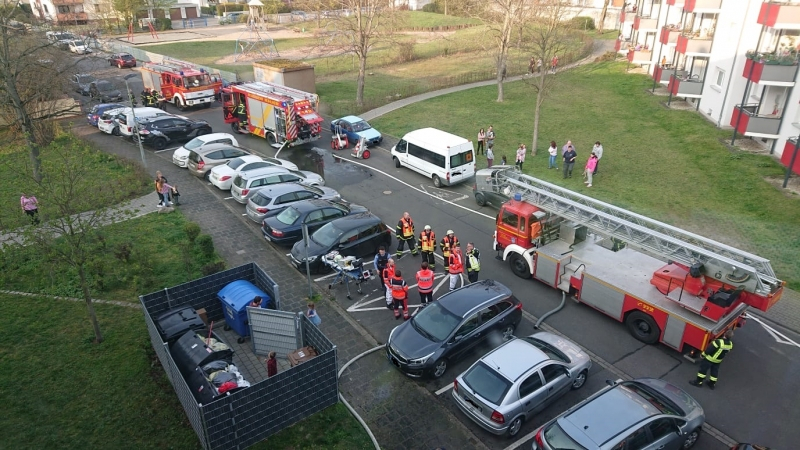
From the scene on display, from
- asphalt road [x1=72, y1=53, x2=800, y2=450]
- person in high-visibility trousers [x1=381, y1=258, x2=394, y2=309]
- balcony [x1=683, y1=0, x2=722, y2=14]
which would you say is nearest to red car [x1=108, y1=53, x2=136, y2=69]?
asphalt road [x1=72, y1=53, x2=800, y2=450]

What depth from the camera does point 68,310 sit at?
1394cm

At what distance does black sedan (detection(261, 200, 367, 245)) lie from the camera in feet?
56.2

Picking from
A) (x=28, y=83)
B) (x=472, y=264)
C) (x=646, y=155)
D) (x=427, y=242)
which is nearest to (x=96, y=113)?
(x=28, y=83)

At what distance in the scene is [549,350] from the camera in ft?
36.5

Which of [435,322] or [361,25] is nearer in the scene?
[435,322]

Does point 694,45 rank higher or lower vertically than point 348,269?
higher

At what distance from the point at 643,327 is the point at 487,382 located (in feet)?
16.5

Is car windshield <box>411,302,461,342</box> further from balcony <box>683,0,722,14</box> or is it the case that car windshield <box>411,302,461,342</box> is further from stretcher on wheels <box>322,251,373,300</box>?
balcony <box>683,0,722,14</box>

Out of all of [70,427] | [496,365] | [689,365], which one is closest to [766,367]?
[689,365]

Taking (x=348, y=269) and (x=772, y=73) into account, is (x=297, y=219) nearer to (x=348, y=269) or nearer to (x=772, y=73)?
(x=348, y=269)

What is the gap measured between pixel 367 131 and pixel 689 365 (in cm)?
1988

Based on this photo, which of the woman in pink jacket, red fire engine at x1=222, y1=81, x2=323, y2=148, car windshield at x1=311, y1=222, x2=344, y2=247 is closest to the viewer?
car windshield at x1=311, y1=222, x2=344, y2=247

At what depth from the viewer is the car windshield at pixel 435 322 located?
463 inches

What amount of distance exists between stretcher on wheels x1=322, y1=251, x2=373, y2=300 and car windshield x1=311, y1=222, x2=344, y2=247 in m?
0.63
